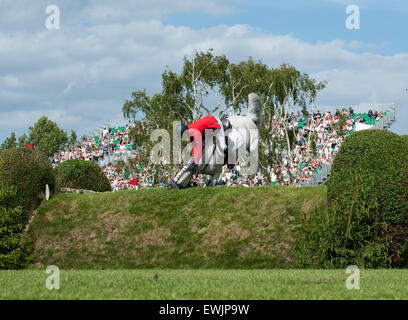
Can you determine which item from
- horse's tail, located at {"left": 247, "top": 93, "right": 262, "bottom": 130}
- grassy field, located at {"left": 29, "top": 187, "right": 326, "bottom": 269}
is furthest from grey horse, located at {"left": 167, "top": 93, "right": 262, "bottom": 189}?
grassy field, located at {"left": 29, "top": 187, "right": 326, "bottom": 269}

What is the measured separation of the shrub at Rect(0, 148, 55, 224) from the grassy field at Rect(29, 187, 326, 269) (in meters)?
0.59

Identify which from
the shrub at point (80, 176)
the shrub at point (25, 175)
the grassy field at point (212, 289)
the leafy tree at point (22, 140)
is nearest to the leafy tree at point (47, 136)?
the leafy tree at point (22, 140)

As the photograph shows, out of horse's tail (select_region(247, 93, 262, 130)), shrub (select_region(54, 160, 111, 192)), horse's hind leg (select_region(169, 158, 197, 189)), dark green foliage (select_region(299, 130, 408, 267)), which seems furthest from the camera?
shrub (select_region(54, 160, 111, 192))

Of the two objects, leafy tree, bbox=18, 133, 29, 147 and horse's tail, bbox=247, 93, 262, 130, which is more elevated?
leafy tree, bbox=18, 133, 29, 147

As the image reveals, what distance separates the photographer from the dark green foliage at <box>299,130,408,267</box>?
14156 mm

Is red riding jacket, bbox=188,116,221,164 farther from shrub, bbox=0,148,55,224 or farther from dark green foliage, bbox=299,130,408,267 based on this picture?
dark green foliage, bbox=299,130,408,267

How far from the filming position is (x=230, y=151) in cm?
1973

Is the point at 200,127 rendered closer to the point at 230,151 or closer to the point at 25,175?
the point at 230,151

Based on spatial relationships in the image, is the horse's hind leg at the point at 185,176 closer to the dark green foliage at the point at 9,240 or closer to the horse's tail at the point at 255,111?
the horse's tail at the point at 255,111

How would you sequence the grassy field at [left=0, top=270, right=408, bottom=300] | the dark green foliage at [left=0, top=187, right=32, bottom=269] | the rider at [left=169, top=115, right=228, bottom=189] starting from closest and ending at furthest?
the grassy field at [left=0, top=270, right=408, bottom=300] → the dark green foliage at [left=0, top=187, right=32, bottom=269] → the rider at [left=169, top=115, right=228, bottom=189]

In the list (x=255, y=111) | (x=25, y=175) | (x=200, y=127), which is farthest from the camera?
(x=255, y=111)

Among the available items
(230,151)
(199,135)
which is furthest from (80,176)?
(230,151)

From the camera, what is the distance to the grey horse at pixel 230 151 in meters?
19.5

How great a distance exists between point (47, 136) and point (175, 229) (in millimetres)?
74677
